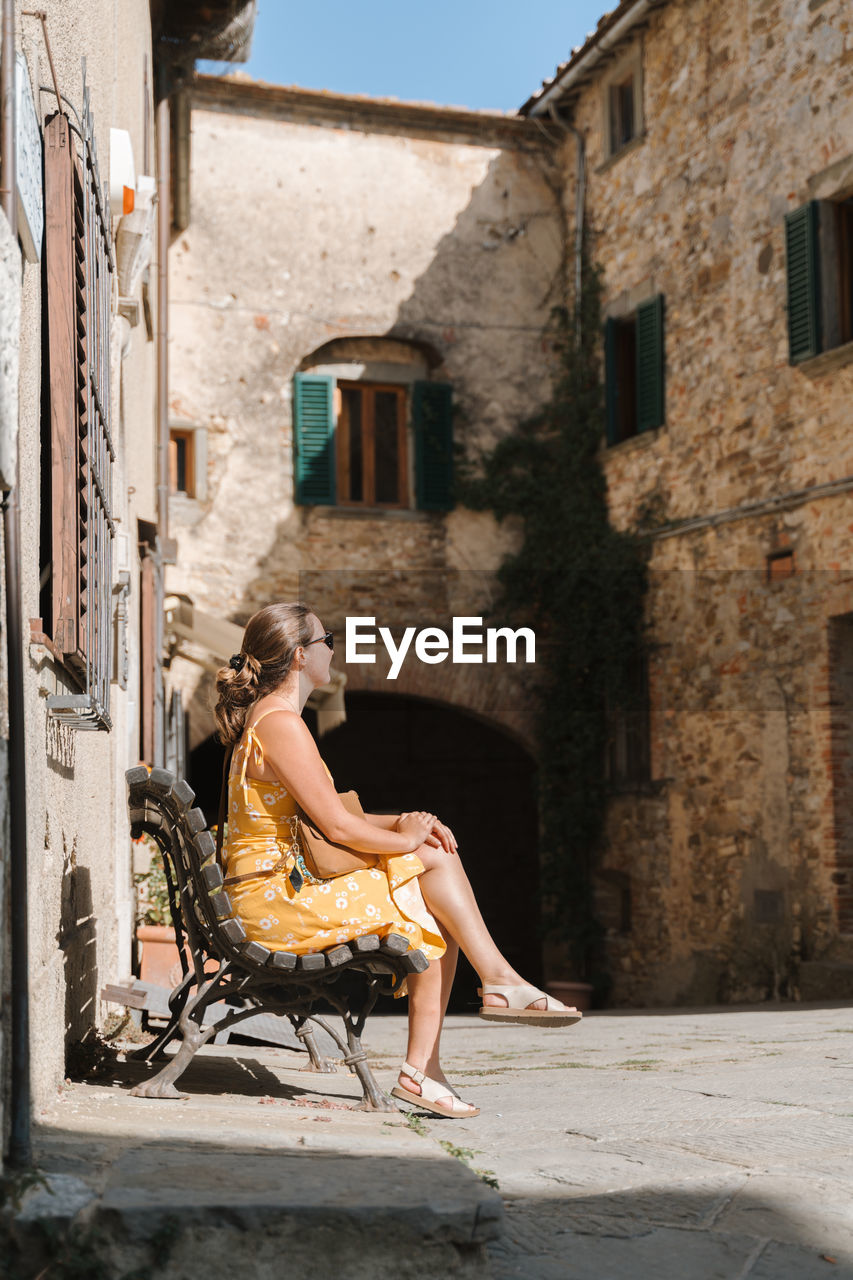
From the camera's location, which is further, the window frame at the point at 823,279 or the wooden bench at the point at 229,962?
the window frame at the point at 823,279

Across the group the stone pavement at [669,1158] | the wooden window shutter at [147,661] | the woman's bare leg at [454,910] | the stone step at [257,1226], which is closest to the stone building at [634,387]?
the wooden window shutter at [147,661]

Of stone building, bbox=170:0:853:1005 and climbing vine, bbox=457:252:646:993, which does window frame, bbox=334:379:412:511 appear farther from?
climbing vine, bbox=457:252:646:993

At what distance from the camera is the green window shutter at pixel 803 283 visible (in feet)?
33.1

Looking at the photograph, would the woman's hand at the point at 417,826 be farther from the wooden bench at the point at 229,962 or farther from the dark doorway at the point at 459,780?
the dark doorway at the point at 459,780

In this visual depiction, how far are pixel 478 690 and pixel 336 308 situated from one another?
12.3 feet

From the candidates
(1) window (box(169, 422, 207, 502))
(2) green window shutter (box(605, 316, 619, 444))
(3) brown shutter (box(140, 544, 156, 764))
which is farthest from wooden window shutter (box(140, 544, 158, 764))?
(2) green window shutter (box(605, 316, 619, 444))

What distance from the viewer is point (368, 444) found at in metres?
13.3

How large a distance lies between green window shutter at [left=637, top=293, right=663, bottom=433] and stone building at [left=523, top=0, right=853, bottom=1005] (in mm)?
22

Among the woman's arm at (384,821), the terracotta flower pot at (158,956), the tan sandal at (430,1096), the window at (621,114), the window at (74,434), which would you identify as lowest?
the terracotta flower pot at (158,956)

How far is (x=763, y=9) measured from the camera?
10703mm

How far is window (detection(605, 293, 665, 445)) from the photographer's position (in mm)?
12250

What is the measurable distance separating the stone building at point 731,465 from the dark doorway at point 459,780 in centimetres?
262

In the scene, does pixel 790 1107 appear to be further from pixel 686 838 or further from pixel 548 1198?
pixel 686 838

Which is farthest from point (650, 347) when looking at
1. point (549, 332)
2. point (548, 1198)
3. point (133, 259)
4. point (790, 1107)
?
point (548, 1198)
